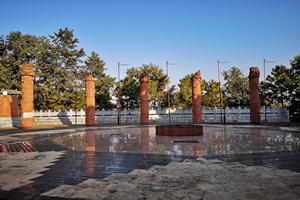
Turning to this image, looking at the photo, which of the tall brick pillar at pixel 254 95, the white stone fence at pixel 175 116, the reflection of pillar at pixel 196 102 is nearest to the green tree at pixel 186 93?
the white stone fence at pixel 175 116

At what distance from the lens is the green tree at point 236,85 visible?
Answer: 3994 centimetres

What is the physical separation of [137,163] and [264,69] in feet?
69.0

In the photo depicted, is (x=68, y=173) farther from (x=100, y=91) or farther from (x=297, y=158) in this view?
(x=100, y=91)

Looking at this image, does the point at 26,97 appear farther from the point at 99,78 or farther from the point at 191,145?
the point at 99,78

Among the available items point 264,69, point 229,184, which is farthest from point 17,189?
point 264,69

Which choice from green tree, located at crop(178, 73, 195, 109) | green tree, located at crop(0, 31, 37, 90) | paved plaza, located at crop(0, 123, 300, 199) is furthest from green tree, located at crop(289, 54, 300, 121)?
green tree, located at crop(0, 31, 37, 90)

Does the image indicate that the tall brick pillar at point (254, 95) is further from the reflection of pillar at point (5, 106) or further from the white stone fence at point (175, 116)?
the reflection of pillar at point (5, 106)

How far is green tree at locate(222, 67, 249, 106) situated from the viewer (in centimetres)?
3994

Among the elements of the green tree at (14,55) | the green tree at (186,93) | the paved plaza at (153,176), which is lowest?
the paved plaza at (153,176)

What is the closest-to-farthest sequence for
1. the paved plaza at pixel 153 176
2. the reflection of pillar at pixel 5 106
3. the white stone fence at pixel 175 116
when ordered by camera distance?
the paved plaza at pixel 153 176
the reflection of pillar at pixel 5 106
the white stone fence at pixel 175 116

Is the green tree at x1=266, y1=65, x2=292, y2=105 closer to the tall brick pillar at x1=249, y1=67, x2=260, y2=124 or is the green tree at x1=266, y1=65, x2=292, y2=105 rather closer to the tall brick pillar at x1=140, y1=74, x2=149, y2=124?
the tall brick pillar at x1=249, y1=67, x2=260, y2=124

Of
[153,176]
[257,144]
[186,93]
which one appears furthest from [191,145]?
[186,93]

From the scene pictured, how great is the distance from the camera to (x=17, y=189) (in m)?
3.64

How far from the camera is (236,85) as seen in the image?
138ft
